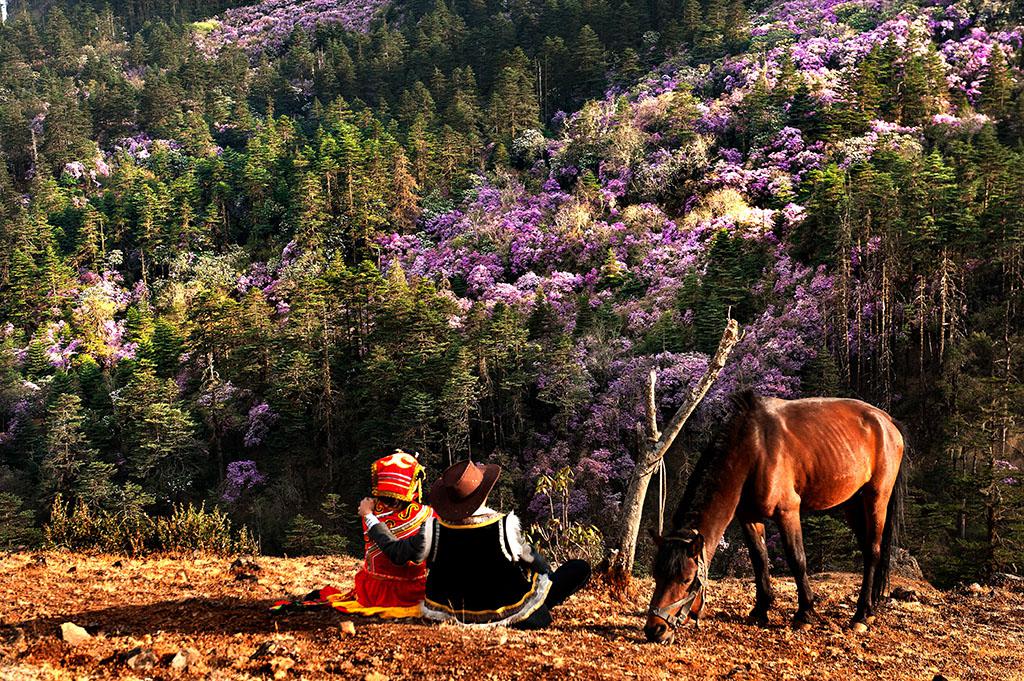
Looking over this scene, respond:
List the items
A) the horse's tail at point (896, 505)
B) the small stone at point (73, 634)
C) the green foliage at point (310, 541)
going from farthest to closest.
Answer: the green foliage at point (310, 541), the horse's tail at point (896, 505), the small stone at point (73, 634)

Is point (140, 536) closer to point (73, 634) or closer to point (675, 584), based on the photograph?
point (73, 634)

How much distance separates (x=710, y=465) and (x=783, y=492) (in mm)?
669

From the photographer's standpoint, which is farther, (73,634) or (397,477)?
(397,477)

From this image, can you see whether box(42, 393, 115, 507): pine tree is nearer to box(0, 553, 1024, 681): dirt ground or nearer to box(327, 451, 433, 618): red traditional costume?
box(0, 553, 1024, 681): dirt ground

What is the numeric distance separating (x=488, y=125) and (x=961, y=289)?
3744 cm

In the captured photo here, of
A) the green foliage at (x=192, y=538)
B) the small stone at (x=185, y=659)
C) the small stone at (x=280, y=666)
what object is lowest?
the green foliage at (x=192, y=538)

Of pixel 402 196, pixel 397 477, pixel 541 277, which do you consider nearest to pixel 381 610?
pixel 397 477

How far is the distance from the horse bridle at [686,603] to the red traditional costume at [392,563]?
1714 millimetres

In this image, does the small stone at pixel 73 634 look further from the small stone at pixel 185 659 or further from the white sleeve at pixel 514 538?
the white sleeve at pixel 514 538

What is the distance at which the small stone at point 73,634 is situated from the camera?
4473 millimetres

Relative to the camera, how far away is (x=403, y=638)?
483 cm

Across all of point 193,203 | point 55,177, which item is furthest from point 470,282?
point 55,177

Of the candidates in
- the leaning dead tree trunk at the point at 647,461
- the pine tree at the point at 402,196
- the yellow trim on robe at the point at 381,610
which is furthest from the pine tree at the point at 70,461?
the yellow trim on robe at the point at 381,610

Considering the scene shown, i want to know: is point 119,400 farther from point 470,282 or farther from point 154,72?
point 154,72
